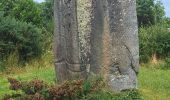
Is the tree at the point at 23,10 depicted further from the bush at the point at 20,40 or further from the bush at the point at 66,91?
the bush at the point at 66,91

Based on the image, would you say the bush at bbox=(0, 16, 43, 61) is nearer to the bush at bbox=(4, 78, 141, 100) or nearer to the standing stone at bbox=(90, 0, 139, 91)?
the standing stone at bbox=(90, 0, 139, 91)

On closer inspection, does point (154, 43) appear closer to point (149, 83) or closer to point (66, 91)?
point (149, 83)

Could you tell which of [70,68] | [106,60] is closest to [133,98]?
[106,60]

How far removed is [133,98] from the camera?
8984mm

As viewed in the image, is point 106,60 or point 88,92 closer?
point 88,92

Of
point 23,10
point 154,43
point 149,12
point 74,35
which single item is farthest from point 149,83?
point 149,12

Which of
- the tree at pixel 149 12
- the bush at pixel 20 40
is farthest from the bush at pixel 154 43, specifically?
the tree at pixel 149 12

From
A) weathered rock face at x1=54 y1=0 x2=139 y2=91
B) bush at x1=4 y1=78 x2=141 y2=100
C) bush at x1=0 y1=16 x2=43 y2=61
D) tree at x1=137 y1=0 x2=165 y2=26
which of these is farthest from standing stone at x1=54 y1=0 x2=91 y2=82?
tree at x1=137 y1=0 x2=165 y2=26

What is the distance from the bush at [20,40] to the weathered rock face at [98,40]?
31.2ft

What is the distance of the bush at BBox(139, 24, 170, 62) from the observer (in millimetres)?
20375

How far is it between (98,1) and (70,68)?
135cm

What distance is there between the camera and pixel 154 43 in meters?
20.7

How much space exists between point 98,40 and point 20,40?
10.7m

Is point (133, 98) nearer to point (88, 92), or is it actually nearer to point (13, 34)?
point (88, 92)
